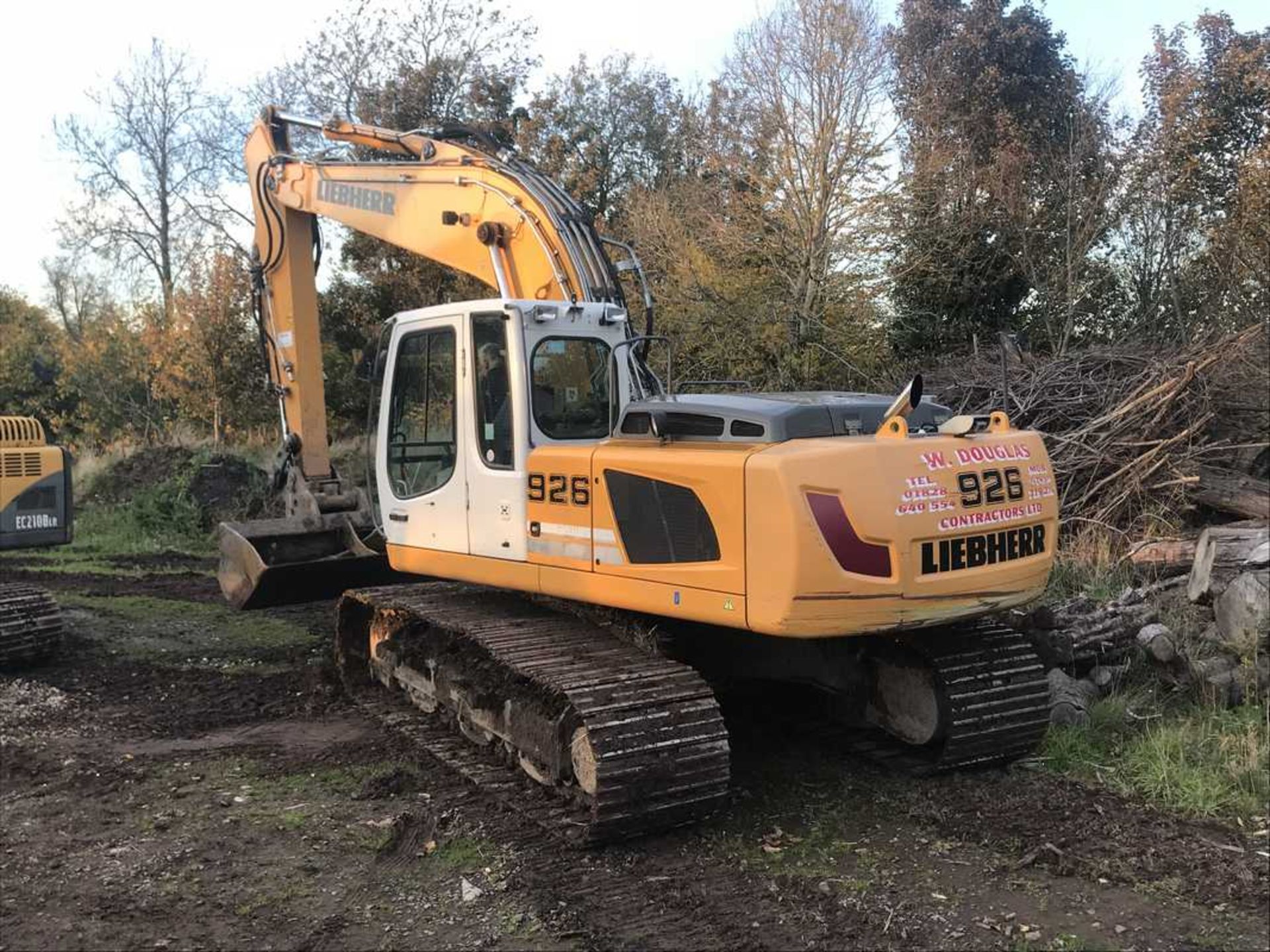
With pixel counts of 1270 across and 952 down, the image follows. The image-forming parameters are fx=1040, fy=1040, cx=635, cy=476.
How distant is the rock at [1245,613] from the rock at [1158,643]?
294 mm

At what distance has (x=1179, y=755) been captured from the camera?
4820mm

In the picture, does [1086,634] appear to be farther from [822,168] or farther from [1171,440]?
[822,168]

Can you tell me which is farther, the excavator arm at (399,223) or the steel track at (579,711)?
the excavator arm at (399,223)

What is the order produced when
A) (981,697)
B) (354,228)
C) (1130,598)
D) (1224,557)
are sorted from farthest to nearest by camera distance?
(354,228)
(1130,598)
(1224,557)
(981,697)

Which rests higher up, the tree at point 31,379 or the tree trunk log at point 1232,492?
the tree at point 31,379

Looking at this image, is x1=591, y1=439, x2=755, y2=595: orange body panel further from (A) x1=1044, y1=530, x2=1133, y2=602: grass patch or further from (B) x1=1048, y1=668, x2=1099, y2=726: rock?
(A) x1=1044, y1=530, x2=1133, y2=602: grass patch

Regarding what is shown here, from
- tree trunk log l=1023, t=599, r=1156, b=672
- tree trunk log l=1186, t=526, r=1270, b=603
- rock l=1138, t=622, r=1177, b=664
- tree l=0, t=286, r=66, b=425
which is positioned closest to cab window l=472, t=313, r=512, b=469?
tree trunk log l=1023, t=599, r=1156, b=672

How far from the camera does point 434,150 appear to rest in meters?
6.82

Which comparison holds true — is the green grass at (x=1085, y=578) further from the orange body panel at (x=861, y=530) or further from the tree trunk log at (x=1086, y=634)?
the orange body panel at (x=861, y=530)

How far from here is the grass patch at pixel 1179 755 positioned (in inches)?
176

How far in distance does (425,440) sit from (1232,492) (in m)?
6.20

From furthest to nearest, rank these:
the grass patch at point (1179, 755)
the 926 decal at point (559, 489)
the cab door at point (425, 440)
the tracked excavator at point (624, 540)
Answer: the cab door at point (425, 440) < the 926 decal at point (559, 489) < the grass patch at point (1179, 755) < the tracked excavator at point (624, 540)

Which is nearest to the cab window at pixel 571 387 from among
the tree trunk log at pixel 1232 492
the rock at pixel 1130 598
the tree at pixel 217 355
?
the rock at pixel 1130 598

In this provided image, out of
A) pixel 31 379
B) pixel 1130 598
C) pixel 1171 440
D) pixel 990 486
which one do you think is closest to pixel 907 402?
pixel 990 486
